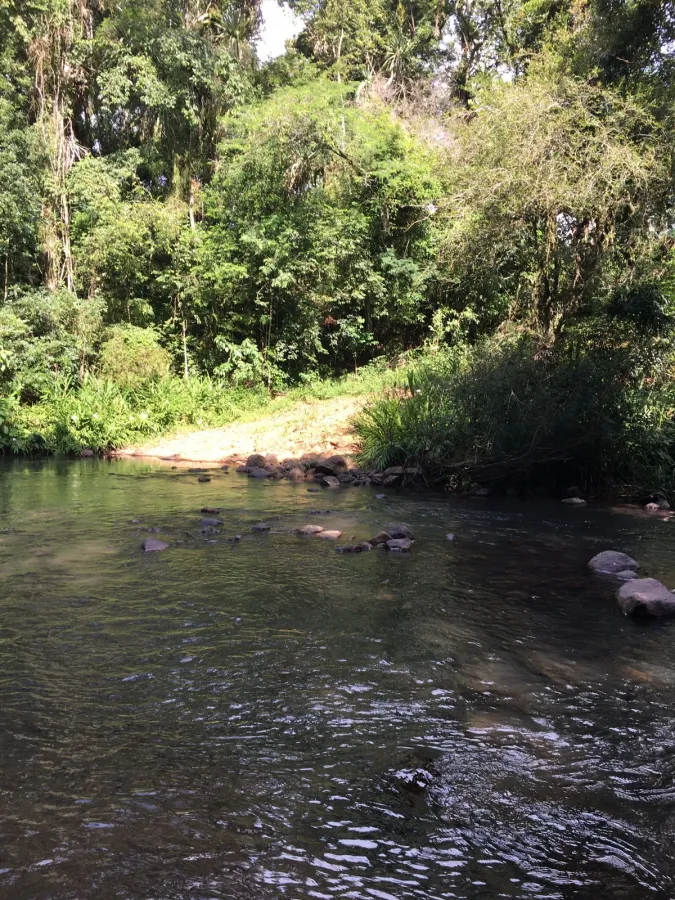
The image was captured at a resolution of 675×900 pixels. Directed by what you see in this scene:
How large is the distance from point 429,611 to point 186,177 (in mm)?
20234

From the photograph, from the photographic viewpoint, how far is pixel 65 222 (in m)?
19.0

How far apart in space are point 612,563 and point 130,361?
1414cm

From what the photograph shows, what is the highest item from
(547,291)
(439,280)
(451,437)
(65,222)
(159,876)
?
(65,222)

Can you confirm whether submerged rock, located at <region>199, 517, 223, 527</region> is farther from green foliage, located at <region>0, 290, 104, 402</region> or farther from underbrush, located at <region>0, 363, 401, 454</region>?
green foliage, located at <region>0, 290, 104, 402</region>

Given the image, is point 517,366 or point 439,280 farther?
point 439,280

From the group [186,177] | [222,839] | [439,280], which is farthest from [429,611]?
[186,177]

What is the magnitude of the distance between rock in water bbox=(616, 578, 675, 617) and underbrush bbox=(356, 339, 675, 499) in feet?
16.3

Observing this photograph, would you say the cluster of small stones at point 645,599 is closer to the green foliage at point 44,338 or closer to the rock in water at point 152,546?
the rock in water at point 152,546

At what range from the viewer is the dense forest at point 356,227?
11.1m

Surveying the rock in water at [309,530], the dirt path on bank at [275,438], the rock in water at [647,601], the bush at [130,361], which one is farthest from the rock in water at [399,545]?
the bush at [130,361]

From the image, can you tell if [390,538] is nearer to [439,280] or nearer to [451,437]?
[451,437]

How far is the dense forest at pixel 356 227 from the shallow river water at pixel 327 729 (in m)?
5.13

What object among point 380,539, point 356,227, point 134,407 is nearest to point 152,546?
point 380,539

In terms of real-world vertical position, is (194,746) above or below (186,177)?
below
